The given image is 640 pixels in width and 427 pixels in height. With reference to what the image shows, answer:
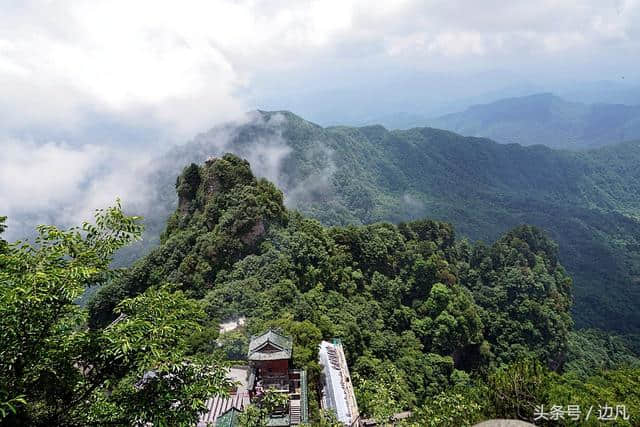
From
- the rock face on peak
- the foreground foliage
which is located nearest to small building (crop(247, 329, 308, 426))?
the foreground foliage

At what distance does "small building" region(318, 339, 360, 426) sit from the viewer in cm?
2256

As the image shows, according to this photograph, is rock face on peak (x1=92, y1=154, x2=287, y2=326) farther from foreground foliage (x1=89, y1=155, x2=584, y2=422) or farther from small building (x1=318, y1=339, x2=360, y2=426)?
small building (x1=318, y1=339, x2=360, y2=426)

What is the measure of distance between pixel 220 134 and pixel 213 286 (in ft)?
344

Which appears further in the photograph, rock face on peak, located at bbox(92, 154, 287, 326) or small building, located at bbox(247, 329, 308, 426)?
rock face on peak, located at bbox(92, 154, 287, 326)

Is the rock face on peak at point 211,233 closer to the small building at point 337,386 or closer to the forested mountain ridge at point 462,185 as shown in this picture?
the small building at point 337,386

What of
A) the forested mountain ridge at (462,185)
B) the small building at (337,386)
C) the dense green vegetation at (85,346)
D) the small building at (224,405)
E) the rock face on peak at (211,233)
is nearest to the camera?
the dense green vegetation at (85,346)

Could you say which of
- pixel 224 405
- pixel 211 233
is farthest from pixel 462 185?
pixel 224 405

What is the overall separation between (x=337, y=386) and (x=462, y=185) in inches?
5468

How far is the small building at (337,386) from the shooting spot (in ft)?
74.0

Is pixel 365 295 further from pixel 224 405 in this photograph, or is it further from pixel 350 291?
pixel 224 405

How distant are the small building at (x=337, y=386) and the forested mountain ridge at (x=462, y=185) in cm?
6005

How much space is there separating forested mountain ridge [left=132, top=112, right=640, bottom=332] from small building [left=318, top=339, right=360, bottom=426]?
60049mm

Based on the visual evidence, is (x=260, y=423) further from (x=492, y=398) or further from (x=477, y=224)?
(x=477, y=224)

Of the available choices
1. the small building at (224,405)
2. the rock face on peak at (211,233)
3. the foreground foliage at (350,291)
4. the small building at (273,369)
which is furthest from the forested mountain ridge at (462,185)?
the small building at (224,405)
